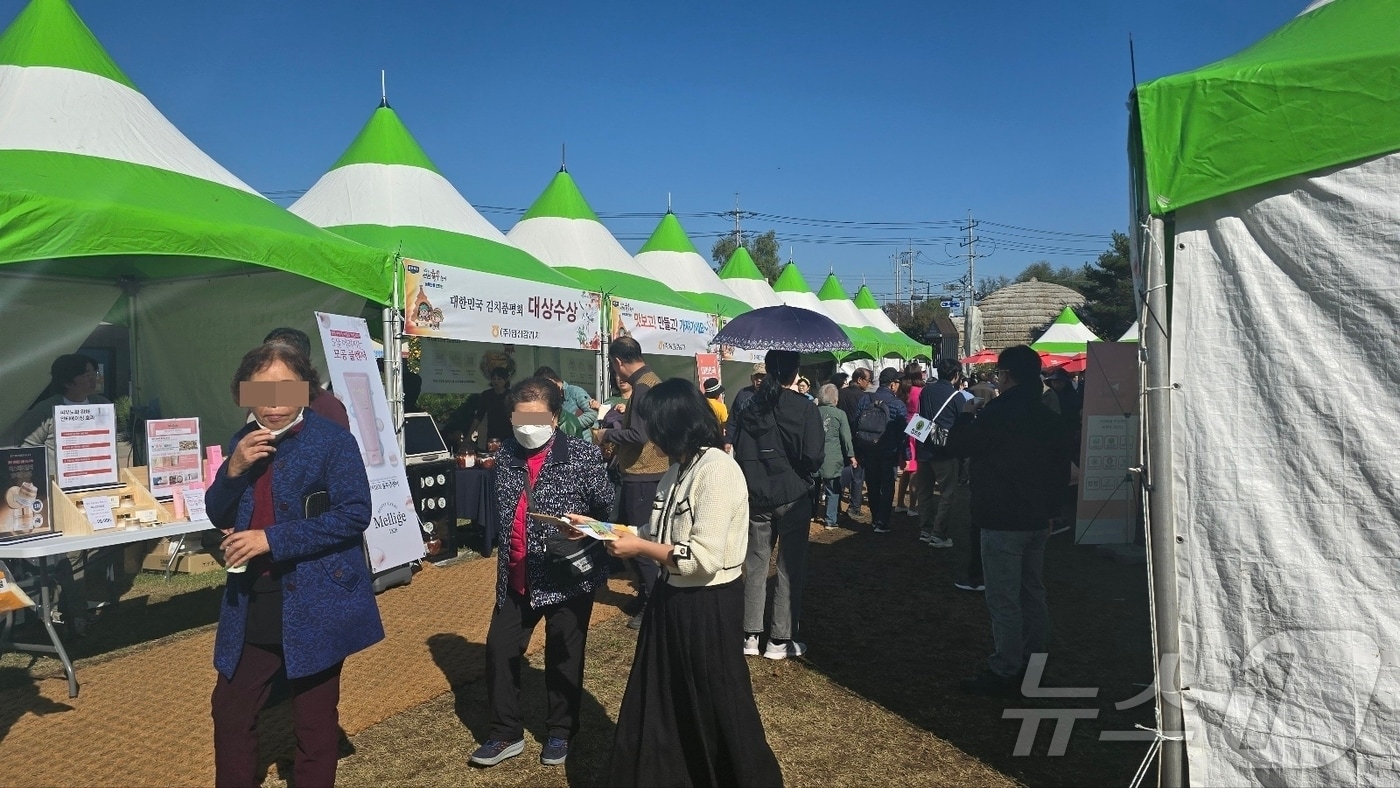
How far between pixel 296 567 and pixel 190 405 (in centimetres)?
641

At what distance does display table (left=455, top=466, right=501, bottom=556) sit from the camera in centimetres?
800

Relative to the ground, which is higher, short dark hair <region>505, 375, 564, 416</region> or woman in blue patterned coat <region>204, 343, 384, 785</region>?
short dark hair <region>505, 375, 564, 416</region>

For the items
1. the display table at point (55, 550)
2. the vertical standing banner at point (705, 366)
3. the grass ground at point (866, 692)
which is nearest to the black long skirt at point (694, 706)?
the grass ground at point (866, 692)

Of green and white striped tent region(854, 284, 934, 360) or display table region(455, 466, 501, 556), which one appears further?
green and white striped tent region(854, 284, 934, 360)

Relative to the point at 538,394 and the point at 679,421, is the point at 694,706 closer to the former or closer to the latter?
the point at 679,421

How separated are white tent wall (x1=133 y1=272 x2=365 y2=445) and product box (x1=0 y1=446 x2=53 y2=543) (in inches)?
112

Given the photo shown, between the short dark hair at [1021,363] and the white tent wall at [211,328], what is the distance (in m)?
5.85

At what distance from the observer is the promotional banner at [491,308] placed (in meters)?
7.28

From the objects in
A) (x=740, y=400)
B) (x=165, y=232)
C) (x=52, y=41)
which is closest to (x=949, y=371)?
(x=740, y=400)

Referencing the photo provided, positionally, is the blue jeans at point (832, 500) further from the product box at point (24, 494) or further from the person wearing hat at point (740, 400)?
the product box at point (24, 494)

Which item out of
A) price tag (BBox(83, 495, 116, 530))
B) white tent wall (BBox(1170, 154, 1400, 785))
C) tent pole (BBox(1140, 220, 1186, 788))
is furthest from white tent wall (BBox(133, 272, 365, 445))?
white tent wall (BBox(1170, 154, 1400, 785))

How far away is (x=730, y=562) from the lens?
285cm

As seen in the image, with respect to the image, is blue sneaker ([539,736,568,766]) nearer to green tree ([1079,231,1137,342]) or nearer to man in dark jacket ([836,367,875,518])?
man in dark jacket ([836,367,875,518])

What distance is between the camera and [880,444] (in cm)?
923
